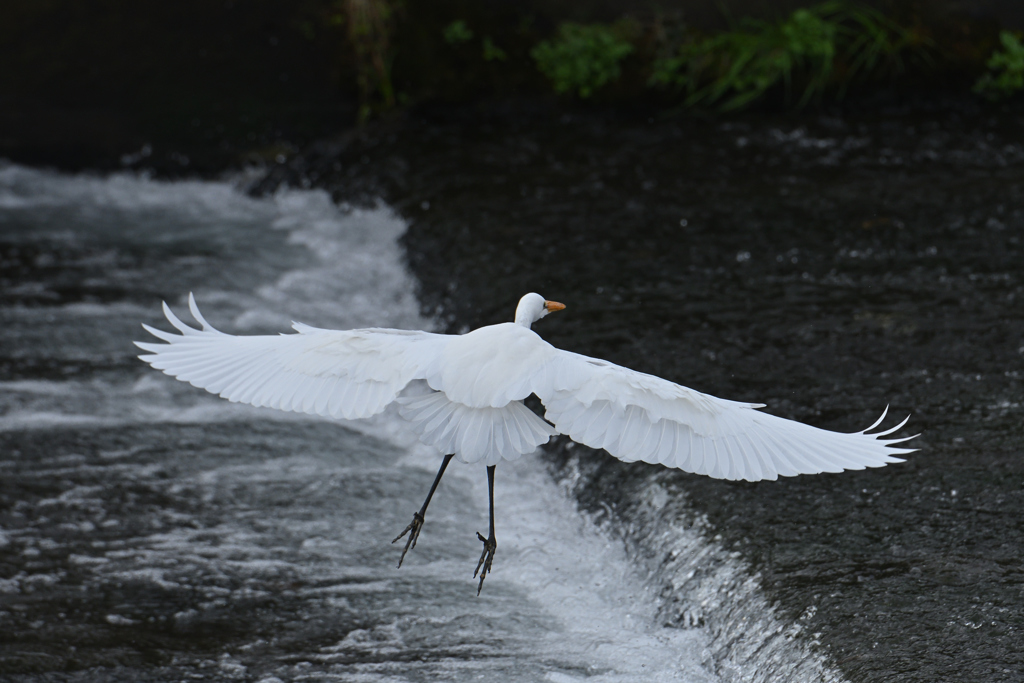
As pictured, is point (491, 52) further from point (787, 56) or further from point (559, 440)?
point (559, 440)

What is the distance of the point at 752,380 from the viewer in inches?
144

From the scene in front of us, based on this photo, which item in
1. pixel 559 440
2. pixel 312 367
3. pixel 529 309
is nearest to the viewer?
pixel 312 367

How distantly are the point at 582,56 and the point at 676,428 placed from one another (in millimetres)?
4779

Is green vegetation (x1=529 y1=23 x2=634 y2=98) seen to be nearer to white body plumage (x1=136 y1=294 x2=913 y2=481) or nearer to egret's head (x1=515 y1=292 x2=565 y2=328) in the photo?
egret's head (x1=515 y1=292 x2=565 y2=328)

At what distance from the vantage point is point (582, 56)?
6.64 meters

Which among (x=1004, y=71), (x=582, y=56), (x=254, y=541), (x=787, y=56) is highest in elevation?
(x=1004, y=71)

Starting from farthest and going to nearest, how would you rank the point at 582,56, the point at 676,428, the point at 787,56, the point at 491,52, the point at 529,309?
the point at 491,52 → the point at 582,56 → the point at 787,56 → the point at 529,309 → the point at 676,428

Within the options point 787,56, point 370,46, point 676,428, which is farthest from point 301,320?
point 787,56

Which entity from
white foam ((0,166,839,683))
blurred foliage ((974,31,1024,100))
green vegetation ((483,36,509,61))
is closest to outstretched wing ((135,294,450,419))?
white foam ((0,166,839,683))

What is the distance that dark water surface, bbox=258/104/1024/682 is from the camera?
2631mm

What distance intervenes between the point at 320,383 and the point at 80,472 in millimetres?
1587

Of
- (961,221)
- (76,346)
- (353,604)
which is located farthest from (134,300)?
(961,221)

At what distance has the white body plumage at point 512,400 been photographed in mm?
2326

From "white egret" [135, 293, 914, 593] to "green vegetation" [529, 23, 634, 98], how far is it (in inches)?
173
